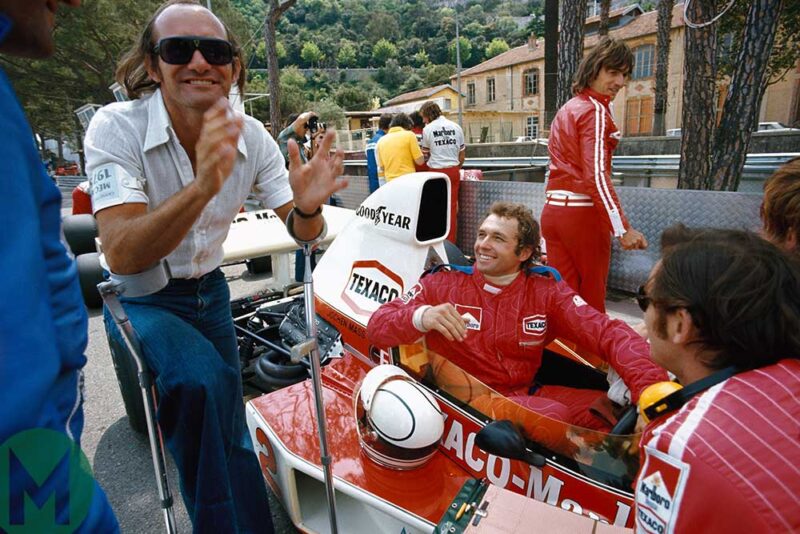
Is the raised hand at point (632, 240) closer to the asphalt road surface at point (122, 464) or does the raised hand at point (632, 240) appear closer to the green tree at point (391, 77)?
the asphalt road surface at point (122, 464)

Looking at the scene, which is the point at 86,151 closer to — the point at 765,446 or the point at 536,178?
the point at 765,446

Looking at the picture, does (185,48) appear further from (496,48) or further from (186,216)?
(496,48)

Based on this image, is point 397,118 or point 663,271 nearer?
point 663,271

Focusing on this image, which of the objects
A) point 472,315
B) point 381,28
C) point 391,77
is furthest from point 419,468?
point 381,28

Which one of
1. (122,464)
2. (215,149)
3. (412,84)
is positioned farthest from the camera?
(412,84)

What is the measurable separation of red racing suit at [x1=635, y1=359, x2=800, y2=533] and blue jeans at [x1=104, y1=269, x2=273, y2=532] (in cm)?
121

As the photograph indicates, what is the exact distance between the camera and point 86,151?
1.54 meters

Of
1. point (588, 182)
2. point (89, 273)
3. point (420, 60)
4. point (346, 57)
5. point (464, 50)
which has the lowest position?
point (89, 273)

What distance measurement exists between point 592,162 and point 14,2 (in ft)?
9.71

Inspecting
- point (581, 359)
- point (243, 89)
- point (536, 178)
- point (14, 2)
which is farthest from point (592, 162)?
point (536, 178)

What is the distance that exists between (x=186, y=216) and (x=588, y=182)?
252 cm

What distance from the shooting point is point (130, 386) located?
2.84 meters

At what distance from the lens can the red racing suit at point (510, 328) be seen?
6.99 ft

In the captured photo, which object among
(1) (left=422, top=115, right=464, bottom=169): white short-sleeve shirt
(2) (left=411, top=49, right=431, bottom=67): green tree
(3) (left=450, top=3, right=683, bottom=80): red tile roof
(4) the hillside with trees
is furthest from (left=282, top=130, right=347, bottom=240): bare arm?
(2) (left=411, top=49, right=431, bottom=67): green tree
